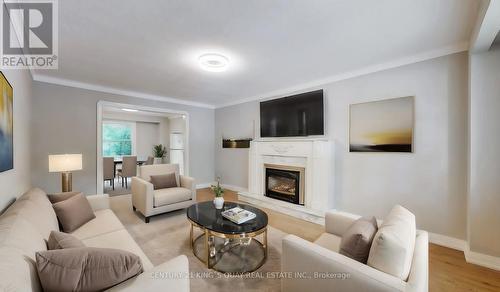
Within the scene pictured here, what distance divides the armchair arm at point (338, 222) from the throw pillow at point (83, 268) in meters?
1.70

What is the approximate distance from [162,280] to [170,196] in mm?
2451

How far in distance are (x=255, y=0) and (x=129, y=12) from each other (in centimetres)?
112

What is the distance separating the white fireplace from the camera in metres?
3.34

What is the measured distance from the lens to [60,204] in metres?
1.94

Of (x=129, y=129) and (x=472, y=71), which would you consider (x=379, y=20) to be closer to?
(x=472, y=71)

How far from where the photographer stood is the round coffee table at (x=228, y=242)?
2.01m

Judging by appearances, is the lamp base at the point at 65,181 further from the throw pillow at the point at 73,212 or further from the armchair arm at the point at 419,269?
the armchair arm at the point at 419,269

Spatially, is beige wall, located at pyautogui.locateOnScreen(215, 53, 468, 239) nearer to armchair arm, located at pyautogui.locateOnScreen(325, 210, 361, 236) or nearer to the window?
armchair arm, located at pyautogui.locateOnScreen(325, 210, 361, 236)

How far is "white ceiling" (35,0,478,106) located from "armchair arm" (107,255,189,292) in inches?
77.0

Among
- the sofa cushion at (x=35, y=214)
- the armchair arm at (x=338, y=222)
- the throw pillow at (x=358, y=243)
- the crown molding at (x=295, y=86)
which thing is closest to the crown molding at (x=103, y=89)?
the crown molding at (x=295, y=86)

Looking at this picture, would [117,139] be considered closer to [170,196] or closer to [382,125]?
[170,196]

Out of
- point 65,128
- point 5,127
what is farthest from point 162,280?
point 65,128

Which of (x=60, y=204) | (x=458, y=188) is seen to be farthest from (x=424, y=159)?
(x=60, y=204)

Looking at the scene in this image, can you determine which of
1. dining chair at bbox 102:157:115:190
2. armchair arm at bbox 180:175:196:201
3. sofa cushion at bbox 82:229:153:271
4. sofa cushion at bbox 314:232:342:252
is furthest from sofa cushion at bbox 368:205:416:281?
dining chair at bbox 102:157:115:190
